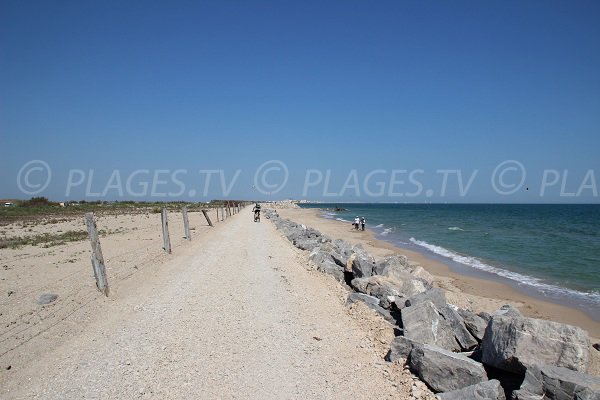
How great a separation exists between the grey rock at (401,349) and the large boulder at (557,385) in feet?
4.99

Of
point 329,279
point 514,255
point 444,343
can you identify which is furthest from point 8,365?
point 514,255

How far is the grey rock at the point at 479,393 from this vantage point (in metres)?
4.15

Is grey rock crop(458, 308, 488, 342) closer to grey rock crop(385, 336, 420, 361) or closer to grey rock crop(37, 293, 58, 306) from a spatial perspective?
grey rock crop(385, 336, 420, 361)

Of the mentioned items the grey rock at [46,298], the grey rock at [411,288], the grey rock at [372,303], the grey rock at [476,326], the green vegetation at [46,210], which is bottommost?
the green vegetation at [46,210]

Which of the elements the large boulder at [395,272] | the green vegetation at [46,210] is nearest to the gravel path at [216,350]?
the large boulder at [395,272]

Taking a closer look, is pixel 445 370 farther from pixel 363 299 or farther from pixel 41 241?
pixel 41 241

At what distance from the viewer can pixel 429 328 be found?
5.98 m

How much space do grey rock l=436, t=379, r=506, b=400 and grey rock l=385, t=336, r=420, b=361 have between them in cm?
104

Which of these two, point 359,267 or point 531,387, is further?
point 359,267

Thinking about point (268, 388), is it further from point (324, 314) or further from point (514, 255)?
point (514, 255)

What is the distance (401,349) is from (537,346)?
5.49 feet

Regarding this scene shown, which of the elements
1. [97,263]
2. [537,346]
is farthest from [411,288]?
[97,263]

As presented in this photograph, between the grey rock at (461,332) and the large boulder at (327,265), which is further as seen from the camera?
the large boulder at (327,265)

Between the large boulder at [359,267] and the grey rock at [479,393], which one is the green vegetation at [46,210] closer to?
the large boulder at [359,267]
